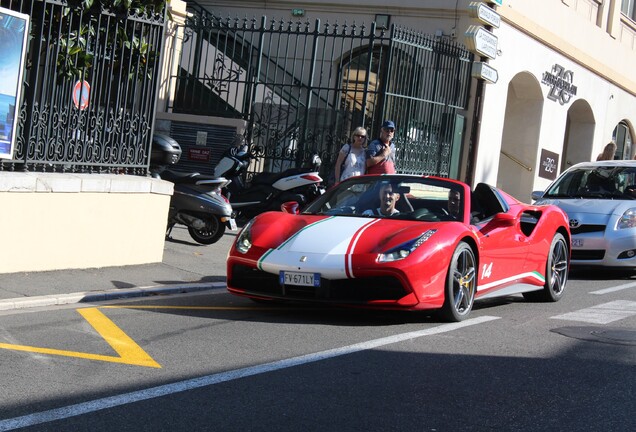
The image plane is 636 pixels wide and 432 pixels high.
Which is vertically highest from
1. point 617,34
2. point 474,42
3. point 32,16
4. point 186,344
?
point 617,34

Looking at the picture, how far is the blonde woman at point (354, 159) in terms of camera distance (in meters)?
14.2

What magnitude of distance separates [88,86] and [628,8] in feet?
81.5

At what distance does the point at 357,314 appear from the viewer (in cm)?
905

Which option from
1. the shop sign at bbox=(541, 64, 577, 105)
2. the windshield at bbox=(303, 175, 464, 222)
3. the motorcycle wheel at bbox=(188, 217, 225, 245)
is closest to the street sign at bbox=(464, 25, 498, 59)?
the motorcycle wheel at bbox=(188, 217, 225, 245)

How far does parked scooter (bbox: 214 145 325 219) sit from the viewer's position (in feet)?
54.2

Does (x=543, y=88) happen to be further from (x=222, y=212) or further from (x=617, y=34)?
(x=222, y=212)

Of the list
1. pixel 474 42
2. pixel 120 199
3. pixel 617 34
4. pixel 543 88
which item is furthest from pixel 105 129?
pixel 617 34

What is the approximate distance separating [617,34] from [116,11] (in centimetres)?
2308

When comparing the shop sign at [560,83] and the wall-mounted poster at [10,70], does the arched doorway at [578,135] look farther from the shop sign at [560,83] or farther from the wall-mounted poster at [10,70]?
the wall-mounted poster at [10,70]

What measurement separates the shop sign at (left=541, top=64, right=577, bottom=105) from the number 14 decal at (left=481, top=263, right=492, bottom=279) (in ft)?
55.1

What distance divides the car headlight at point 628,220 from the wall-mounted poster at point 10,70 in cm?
792

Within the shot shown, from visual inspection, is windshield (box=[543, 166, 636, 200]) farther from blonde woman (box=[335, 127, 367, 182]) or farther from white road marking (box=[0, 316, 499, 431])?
white road marking (box=[0, 316, 499, 431])

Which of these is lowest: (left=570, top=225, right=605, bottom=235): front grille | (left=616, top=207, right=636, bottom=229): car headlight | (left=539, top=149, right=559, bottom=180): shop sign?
(left=570, top=225, right=605, bottom=235): front grille

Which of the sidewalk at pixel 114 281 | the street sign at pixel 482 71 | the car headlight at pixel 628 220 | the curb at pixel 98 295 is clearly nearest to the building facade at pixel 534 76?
the street sign at pixel 482 71
